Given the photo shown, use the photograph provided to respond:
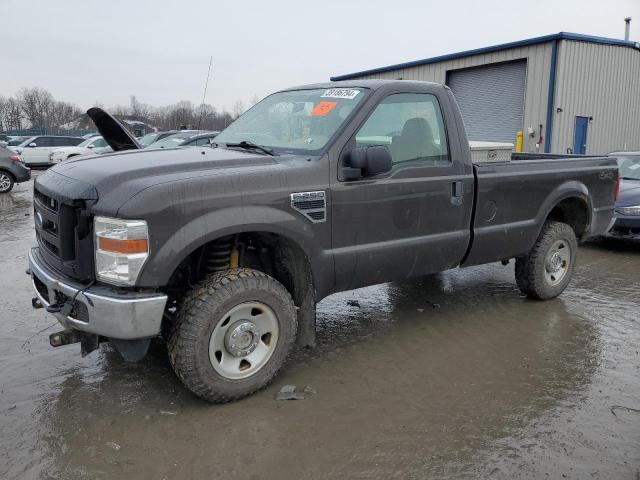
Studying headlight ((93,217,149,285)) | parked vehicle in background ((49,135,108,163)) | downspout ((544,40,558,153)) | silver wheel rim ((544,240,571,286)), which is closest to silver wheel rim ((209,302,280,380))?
headlight ((93,217,149,285))

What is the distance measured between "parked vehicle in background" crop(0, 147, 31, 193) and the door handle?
49.3ft

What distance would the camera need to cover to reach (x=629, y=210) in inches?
321

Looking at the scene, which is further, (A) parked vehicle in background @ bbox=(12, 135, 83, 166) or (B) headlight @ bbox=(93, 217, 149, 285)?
(A) parked vehicle in background @ bbox=(12, 135, 83, 166)

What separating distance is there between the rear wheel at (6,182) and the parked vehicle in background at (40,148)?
33.6ft

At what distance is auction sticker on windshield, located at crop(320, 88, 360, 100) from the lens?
4156mm

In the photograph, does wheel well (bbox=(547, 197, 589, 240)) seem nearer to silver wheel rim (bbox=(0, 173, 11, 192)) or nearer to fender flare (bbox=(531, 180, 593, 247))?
fender flare (bbox=(531, 180, 593, 247))

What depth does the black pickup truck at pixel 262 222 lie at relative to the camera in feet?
Result: 10.1

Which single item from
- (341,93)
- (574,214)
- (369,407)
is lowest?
(369,407)

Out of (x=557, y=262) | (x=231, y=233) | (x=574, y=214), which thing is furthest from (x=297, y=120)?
(x=574, y=214)

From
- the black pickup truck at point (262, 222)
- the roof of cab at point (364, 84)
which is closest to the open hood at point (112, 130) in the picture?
the black pickup truck at point (262, 222)

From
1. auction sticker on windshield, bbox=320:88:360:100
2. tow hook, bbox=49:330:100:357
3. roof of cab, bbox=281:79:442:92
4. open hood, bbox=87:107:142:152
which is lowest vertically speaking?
tow hook, bbox=49:330:100:357

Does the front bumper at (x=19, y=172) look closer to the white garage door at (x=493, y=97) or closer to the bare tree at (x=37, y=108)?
the white garage door at (x=493, y=97)

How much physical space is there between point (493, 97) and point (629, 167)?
30.4 ft

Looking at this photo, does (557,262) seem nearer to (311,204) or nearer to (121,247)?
(311,204)
